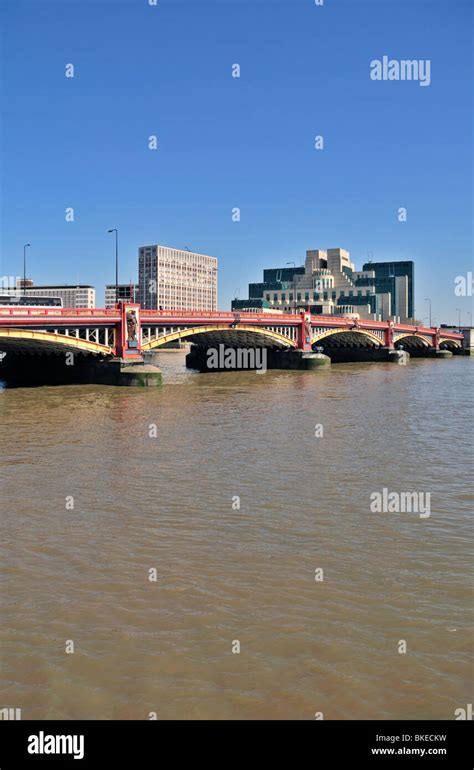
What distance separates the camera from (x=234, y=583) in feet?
28.9

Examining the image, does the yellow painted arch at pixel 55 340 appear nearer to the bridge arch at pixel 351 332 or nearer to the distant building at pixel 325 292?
the bridge arch at pixel 351 332

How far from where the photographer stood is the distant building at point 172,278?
6811 inches

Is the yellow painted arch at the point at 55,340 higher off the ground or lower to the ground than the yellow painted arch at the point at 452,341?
lower

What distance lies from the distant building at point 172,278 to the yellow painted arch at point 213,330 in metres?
101

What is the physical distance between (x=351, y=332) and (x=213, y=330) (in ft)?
101

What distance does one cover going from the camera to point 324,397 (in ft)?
125

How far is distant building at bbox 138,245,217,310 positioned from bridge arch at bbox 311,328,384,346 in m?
85.8

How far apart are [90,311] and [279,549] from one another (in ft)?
119

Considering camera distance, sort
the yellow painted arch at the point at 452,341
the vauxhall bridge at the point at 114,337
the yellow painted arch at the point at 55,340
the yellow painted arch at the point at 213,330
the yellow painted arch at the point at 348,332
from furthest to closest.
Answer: the yellow painted arch at the point at 452,341, the yellow painted arch at the point at 348,332, the yellow painted arch at the point at 213,330, the vauxhall bridge at the point at 114,337, the yellow painted arch at the point at 55,340

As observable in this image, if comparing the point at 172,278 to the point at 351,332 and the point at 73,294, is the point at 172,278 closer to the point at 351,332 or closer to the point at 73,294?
the point at 73,294

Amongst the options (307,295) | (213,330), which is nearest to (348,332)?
(213,330)

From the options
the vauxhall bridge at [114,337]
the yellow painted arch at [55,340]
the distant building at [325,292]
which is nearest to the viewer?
the yellow painted arch at [55,340]

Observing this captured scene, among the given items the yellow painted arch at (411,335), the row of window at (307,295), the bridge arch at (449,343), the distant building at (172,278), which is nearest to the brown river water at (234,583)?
the yellow painted arch at (411,335)
